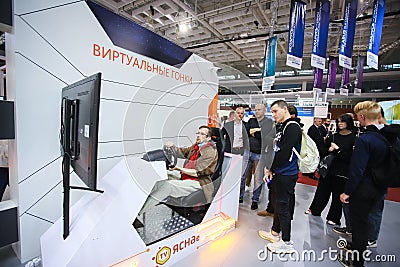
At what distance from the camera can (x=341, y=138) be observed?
2.36 metres

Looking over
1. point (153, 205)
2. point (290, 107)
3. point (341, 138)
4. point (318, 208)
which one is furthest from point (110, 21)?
point (318, 208)

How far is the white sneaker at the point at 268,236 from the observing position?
2207mm

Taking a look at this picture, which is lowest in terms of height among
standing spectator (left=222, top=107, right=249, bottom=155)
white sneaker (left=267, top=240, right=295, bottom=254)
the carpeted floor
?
the carpeted floor

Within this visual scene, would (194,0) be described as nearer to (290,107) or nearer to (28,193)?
(290,107)

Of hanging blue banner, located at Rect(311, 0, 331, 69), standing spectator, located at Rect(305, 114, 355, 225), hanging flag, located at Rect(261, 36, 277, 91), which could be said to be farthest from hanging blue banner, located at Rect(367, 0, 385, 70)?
standing spectator, located at Rect(305, 114, 355, 225)

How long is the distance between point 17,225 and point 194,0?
17.0 feet

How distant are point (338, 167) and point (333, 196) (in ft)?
1.47

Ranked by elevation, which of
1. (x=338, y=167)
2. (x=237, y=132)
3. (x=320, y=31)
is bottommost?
(x=338, y=167)

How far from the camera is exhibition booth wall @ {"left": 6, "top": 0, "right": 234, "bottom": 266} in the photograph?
1.72 meters

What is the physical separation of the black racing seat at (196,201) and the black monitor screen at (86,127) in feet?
3.68

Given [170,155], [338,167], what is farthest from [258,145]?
[170,155]

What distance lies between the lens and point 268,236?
2.26 m

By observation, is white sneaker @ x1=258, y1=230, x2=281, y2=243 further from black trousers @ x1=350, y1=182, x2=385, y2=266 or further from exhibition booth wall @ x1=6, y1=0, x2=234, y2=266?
exhibition booth wall @ x1=6, y1=0, x2=234, y2=266

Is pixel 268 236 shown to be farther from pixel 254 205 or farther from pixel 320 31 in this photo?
pixel 320 31
